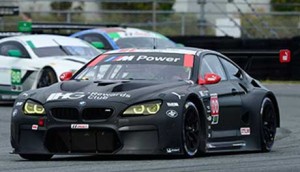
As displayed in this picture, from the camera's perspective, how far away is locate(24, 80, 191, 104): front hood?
32.2 ft

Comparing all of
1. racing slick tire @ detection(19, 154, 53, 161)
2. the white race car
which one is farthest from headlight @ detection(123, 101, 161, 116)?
the white race car

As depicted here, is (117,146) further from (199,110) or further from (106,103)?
(199,110)

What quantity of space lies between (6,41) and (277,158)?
10742mm

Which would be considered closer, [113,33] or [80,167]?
[80,167]

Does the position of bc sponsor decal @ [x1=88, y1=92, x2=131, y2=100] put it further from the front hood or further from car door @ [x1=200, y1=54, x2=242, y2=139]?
car door @ [x1=200, y1=54, x2=242, y2=139]

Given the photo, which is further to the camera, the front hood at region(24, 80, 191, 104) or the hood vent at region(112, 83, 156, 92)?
the hood vent at region(112, 83, 156, 92)

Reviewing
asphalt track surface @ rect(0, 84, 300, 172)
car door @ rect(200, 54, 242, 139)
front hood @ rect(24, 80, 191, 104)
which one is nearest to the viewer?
asphalt track surface @ rect(0, 84, 300, 172)

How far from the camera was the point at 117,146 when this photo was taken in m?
9.73

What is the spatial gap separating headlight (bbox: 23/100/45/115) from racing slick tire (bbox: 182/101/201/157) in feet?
4.56

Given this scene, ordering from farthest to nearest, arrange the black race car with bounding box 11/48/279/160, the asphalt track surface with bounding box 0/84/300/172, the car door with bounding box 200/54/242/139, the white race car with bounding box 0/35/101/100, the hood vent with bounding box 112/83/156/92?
the white race car with bounding box 0/35/101/100 → the car door with bounding box 200/54/242/139 → the hood vent with bounding box 112/83/156/92 → the black race car with bounding box 11/48/279/160 → the asphalt track surface with bounding box 0/84/300/172

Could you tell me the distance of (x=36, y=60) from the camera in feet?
63.1

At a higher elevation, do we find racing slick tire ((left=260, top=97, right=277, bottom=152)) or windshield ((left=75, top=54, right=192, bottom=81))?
windshield ((left=75, top=54, right=192, bottom=81))

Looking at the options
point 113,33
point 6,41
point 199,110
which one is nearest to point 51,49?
point 6,41

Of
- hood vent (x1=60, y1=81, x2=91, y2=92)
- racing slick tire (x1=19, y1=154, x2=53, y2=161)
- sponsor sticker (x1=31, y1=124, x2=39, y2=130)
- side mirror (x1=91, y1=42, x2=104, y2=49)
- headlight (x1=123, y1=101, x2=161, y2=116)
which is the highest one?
hood vent (x1=60, y1=81, x2=91, y2=92)
